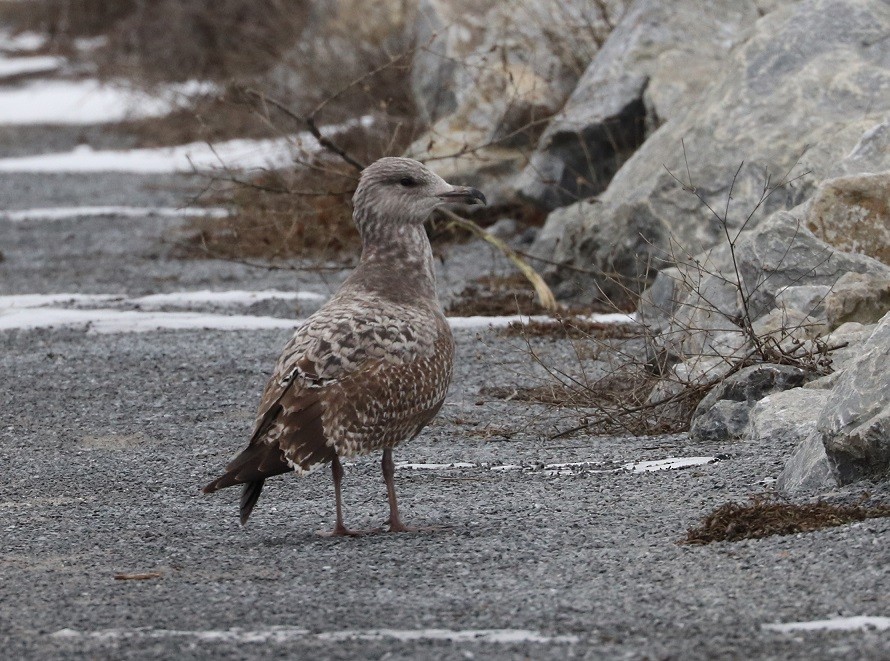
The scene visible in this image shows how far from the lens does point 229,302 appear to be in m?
12.6

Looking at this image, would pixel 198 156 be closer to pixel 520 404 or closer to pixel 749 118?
pixel 749 118

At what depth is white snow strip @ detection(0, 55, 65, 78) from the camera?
3169 cm

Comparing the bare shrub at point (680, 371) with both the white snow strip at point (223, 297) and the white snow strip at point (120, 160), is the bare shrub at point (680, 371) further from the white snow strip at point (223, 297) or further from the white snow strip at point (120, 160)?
the white snow strip at point (120, 160)

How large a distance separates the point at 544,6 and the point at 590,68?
7.86 ft

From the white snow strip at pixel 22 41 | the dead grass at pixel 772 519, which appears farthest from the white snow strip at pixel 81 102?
the dead grass at pixel 772 519

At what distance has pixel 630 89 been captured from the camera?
13812 millimetres

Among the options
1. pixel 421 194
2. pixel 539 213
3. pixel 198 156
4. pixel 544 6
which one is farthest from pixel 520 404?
pixel 198 156

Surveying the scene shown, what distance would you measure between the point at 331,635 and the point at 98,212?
1493cm

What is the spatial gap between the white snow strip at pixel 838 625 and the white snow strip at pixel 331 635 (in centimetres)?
60

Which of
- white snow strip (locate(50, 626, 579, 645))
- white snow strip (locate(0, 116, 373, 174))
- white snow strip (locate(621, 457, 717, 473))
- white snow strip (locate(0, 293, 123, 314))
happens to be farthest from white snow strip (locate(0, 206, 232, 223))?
white snow strip (locate(50, 626, 579, 645))

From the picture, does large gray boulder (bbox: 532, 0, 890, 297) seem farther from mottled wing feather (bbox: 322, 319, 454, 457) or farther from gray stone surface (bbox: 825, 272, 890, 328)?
mottled wing feather (bbox: 322, 319, 454, 457)

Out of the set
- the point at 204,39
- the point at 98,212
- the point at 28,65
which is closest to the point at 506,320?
the point at 98,212

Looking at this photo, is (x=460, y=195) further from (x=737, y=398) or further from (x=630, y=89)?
(x=630, y=89)

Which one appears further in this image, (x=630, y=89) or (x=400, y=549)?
(x=630, y=89)
